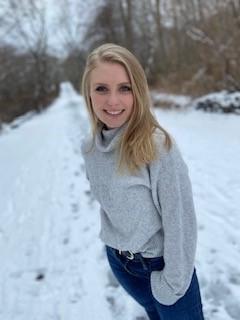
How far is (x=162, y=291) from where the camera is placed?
1.51 m

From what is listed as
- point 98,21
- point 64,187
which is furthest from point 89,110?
point 98,21

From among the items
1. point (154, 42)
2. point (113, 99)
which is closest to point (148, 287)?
point (113, 99)

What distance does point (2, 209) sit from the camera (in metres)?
6.38

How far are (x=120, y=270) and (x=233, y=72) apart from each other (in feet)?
32.7

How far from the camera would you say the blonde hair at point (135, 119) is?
1463mm

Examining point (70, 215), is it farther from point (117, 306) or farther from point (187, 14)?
point (187, 14)

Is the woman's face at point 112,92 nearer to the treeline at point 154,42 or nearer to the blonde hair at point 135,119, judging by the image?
the blonde hair at point 135,119

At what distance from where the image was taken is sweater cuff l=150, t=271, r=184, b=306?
1.49m

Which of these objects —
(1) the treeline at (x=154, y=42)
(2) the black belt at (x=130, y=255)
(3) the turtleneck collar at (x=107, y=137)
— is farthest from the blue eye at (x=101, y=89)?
(1) the treeline at (x=154, y=42)

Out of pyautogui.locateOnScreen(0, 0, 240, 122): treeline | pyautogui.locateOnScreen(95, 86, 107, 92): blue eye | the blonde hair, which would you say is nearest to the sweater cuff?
the blonde hair

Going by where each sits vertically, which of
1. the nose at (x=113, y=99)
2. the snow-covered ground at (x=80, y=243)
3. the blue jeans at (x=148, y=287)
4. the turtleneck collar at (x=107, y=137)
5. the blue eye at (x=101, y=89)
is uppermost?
the blue eye at (x=101, y=89)

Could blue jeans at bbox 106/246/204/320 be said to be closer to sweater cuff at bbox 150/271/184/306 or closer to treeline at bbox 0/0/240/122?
sweater cuff at bbox 150/271/184/306

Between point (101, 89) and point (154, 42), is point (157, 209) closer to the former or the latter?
point (101, 89)

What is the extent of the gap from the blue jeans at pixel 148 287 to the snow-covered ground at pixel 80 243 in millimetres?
1170
